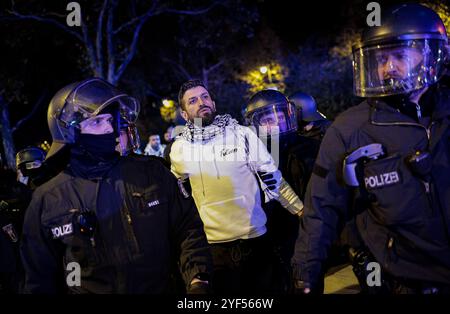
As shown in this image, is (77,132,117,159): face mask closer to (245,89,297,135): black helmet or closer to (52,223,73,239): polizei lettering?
(52,223,73,239): polizei lettering

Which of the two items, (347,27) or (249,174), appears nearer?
(249,174)

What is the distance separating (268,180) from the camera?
142 inches

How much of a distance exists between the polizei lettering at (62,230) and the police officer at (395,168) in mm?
1284

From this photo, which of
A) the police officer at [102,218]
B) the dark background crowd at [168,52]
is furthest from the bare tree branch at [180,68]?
the police officer at [102,218]

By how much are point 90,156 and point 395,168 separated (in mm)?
1692

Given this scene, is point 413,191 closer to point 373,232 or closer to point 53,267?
point 373,232

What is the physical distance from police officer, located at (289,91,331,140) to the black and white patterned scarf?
1.58 metres

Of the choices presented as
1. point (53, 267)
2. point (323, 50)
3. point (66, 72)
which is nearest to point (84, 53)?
point (66, 72)

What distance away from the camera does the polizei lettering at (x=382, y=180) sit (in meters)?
2.27

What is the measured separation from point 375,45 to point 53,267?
2263 millimetres

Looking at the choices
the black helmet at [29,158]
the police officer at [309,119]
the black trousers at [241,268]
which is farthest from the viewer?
the black helmet at [29,158]

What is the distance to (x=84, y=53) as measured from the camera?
18.0 metres

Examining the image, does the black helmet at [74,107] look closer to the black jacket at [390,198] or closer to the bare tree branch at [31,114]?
the black jacket at [390,198]

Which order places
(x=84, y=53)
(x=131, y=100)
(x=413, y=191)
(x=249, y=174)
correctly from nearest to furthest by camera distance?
(x=413, y=191), (x=131, y=100), (x=249, y=174), (x=84, y=53)
